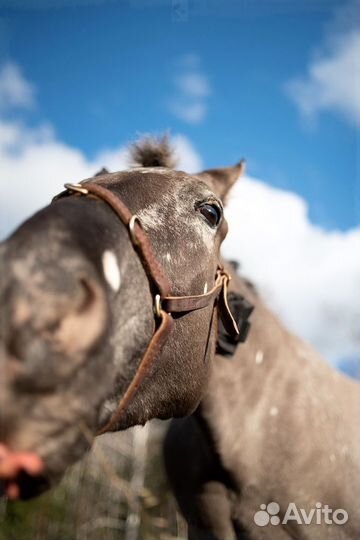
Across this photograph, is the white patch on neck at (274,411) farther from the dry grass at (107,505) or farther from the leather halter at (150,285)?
the dry grass at (107,505)

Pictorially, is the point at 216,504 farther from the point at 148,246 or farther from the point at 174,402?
the point at 148,246

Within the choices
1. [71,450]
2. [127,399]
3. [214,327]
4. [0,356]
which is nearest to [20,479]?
[71,450]

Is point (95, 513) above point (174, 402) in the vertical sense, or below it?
below

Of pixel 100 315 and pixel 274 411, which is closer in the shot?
pixel 100 315

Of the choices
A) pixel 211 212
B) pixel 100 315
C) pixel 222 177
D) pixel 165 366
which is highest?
pixel 222 177

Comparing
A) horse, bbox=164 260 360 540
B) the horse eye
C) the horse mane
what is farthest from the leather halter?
the horse mane

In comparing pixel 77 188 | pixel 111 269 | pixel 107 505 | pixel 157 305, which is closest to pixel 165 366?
pixel 157 305

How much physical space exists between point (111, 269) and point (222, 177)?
222 centimetres

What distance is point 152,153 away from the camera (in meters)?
3.58

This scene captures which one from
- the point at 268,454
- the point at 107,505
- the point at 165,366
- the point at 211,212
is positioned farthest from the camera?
the point at 107,505

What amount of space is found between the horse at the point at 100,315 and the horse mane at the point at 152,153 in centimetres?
96

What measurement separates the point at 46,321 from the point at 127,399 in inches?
27.7

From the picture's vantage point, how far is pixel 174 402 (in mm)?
2451

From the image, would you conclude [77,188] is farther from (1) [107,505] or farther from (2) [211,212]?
(1) [107,505]
